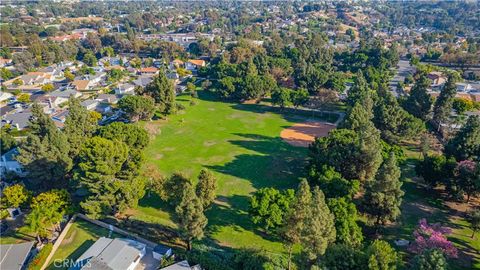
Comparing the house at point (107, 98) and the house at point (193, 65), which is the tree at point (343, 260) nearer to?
the house at point (107, 98)

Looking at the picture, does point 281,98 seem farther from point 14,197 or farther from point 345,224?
point 14,197

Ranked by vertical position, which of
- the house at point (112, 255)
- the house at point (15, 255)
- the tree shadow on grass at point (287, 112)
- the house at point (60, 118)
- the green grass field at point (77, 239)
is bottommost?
the tree shadow on grass at point (287, 112)

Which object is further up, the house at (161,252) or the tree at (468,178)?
the tree at (468,178)

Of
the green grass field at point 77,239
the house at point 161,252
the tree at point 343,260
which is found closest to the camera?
→ the tree at point 343,260

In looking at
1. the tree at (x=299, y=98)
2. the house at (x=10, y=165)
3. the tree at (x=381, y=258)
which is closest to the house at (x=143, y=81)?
the tree at (x=299, y=98)

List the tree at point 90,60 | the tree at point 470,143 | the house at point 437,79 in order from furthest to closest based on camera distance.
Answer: the tree at point 90,60 < the house at point 437,79 < the tree at point 470,143

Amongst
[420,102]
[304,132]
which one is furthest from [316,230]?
[420,102]
